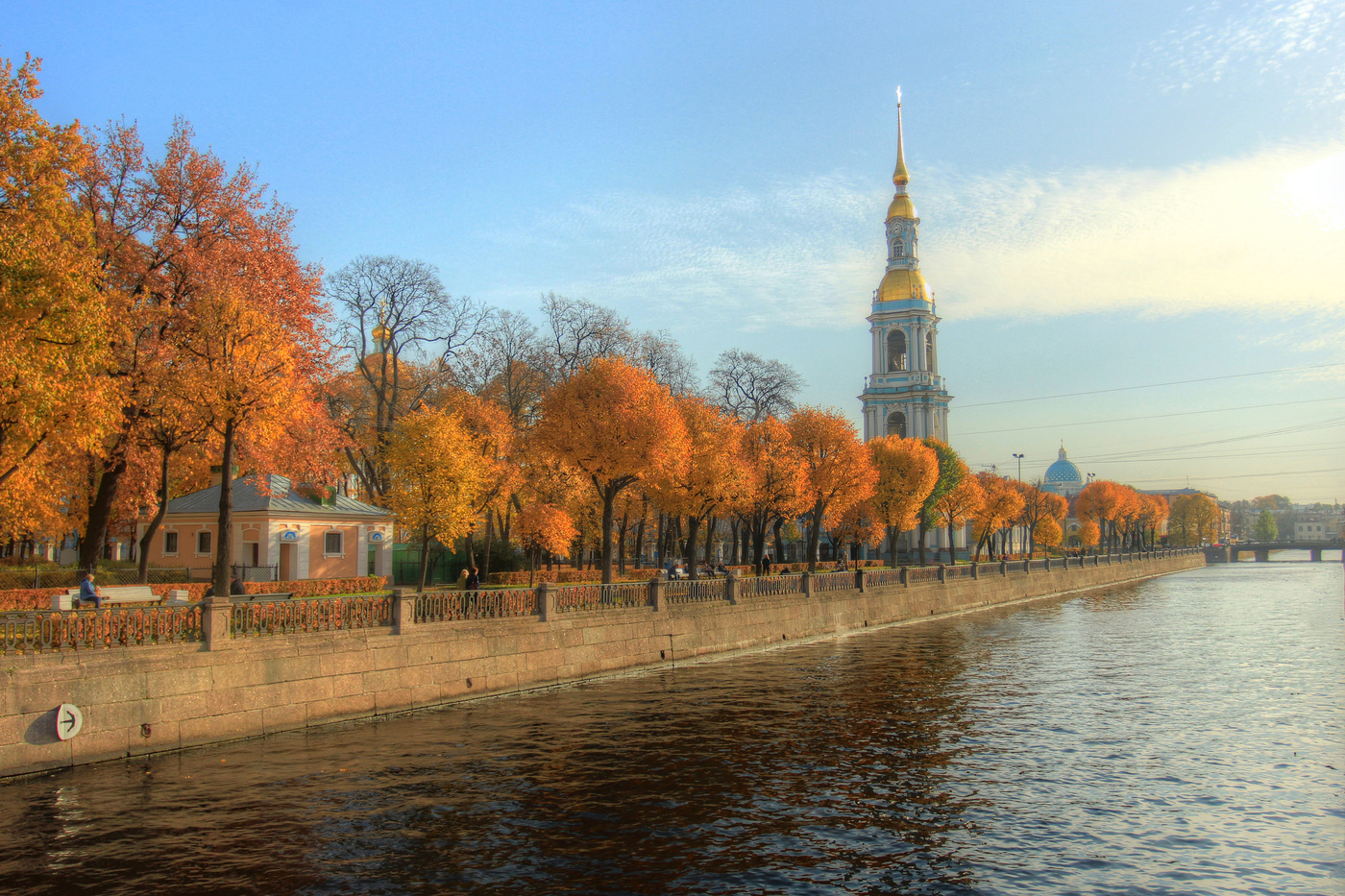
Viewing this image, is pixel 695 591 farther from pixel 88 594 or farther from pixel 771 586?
pixel 88 594

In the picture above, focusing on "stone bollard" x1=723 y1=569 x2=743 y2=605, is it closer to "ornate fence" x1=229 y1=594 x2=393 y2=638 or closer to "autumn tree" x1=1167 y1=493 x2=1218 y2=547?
"ornate fence" x1=229 y1=594 x2=393 y2=638

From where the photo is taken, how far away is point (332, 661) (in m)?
20.5

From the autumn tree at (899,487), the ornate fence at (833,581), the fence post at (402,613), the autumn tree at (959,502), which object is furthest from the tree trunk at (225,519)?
the autumn tree at (959,502)

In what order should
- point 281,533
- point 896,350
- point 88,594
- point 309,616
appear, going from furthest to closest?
1. point 896,350
2. point 281,533
3. point 88,594
4. point 309,616

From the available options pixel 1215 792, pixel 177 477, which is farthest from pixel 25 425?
pixel 1215 792

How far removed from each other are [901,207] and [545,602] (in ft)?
355

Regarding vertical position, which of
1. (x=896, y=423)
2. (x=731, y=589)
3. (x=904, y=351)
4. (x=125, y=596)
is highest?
(x=904, y=351)

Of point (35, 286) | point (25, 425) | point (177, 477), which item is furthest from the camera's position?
point (177, 477)

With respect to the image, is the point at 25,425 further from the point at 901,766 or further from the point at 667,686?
the point at 901,766

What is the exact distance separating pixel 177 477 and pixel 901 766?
1260 inches

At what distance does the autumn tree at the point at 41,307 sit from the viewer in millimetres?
22172

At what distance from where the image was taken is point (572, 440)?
4031 cm

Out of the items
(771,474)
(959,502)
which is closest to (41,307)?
(771,474)

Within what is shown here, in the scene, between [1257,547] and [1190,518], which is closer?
[1257,547]
